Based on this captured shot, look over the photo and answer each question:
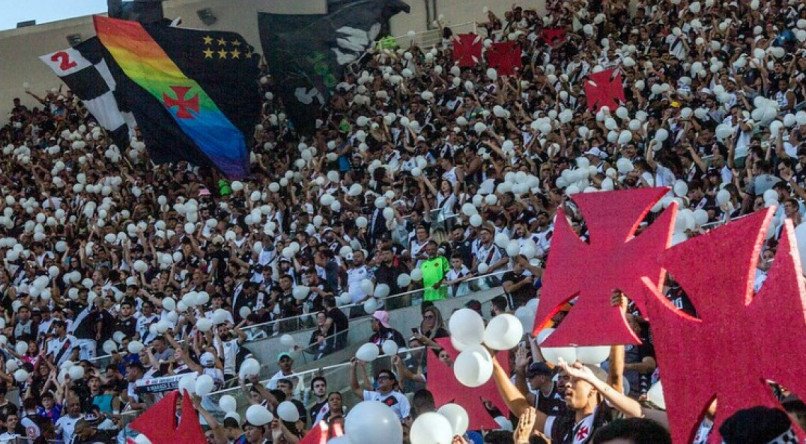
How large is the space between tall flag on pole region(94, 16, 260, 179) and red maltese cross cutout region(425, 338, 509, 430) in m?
10.4

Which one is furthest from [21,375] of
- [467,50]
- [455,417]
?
[455,417]

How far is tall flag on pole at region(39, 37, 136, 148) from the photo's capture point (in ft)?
58.6

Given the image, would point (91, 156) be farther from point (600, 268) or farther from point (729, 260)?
point (729, 260)

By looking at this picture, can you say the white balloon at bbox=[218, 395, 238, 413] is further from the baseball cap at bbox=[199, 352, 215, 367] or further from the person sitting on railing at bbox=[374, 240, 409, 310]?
the person sitting on railing at bbox=[374, 240, 409, 310]

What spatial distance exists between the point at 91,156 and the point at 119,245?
3286 millimetres

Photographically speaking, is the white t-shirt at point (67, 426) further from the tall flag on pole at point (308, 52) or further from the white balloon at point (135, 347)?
the tall flag on pole at point (308, 52)

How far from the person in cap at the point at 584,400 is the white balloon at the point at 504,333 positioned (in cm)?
18

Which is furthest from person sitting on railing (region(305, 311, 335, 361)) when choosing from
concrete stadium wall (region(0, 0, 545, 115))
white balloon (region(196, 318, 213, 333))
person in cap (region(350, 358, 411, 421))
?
concrete stadium wall (region(0, 0, 545, 115))

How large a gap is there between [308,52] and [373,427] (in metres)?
12.9

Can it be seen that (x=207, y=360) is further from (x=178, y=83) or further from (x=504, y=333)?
(x=178, y=83)

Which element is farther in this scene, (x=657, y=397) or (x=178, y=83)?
(x=178, y=83)

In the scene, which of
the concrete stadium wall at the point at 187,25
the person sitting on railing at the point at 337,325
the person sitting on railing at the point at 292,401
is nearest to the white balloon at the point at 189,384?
the person sitting on railing at the point at 292,401

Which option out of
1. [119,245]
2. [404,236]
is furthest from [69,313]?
[404,236]

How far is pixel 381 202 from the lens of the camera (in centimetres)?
1252
